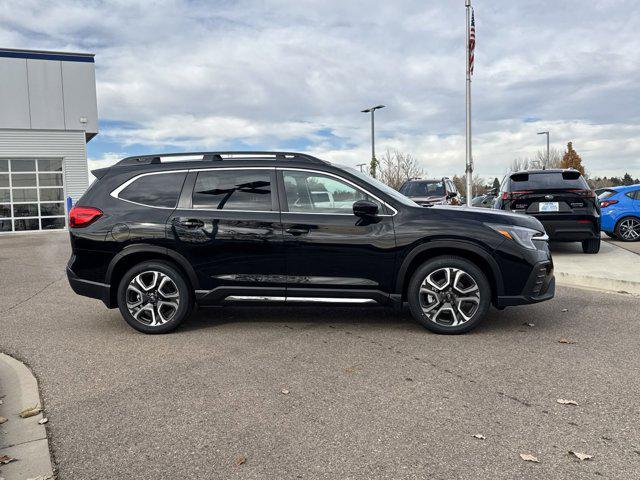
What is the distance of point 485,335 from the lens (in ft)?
19.2

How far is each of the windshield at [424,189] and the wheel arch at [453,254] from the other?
13.1 m

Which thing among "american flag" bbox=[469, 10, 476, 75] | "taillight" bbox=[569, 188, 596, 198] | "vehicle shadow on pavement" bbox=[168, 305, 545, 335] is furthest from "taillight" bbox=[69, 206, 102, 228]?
"american flag" bbox=[469, 10, 476, 75]

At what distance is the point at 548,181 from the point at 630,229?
4511mm

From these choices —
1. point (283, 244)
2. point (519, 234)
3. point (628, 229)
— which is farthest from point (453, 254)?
point (628, 229)

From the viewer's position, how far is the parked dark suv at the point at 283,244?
580 cm

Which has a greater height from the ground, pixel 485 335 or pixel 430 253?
pixel 430 253

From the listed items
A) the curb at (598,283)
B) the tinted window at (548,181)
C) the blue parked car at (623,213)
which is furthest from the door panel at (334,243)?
the blue parked car at (623,213)

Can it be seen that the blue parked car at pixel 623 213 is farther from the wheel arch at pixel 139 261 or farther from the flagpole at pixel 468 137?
the wheel arch at pixel 139 261

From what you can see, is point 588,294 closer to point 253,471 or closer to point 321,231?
point 321,231

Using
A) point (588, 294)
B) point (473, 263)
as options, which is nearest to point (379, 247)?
point (473, 263)

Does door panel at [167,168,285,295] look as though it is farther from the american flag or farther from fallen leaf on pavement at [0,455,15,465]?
the american flag

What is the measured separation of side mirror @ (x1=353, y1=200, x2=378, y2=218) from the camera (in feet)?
18.9

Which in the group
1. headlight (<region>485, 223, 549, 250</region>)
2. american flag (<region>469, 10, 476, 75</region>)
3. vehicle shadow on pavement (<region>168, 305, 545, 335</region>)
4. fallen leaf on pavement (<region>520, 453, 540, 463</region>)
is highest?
american flag (<region>469, 10, 476, 75</region>)

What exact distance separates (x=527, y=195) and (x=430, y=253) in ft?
19.8
